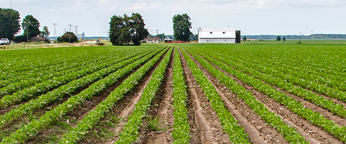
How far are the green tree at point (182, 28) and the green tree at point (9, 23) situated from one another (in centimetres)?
6574

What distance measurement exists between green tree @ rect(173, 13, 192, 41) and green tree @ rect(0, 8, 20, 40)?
65.7m

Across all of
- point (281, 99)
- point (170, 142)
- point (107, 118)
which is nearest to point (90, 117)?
point (107, 118)

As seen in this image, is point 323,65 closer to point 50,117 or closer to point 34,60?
point 50,117

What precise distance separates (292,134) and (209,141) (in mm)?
2003

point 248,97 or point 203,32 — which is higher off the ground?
point 203,32

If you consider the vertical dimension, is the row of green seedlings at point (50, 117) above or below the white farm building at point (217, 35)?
below

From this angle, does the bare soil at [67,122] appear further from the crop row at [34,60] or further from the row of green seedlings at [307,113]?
the crop row at [34,60]

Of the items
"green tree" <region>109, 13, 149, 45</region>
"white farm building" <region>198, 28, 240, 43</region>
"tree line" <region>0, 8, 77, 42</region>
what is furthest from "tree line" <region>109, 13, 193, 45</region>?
"white farm building" <region>198, 28, 240, 43</region>

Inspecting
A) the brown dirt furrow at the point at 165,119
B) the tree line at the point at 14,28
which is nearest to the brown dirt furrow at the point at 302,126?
the brown dirt furrow at the point at 165,119

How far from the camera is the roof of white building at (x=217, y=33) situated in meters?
117

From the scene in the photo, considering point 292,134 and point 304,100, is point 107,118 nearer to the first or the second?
point 292,134

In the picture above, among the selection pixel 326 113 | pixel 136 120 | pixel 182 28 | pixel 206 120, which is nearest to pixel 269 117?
pixel 206 120

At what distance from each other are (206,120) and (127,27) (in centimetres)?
8161

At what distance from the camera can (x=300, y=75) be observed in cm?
1795
